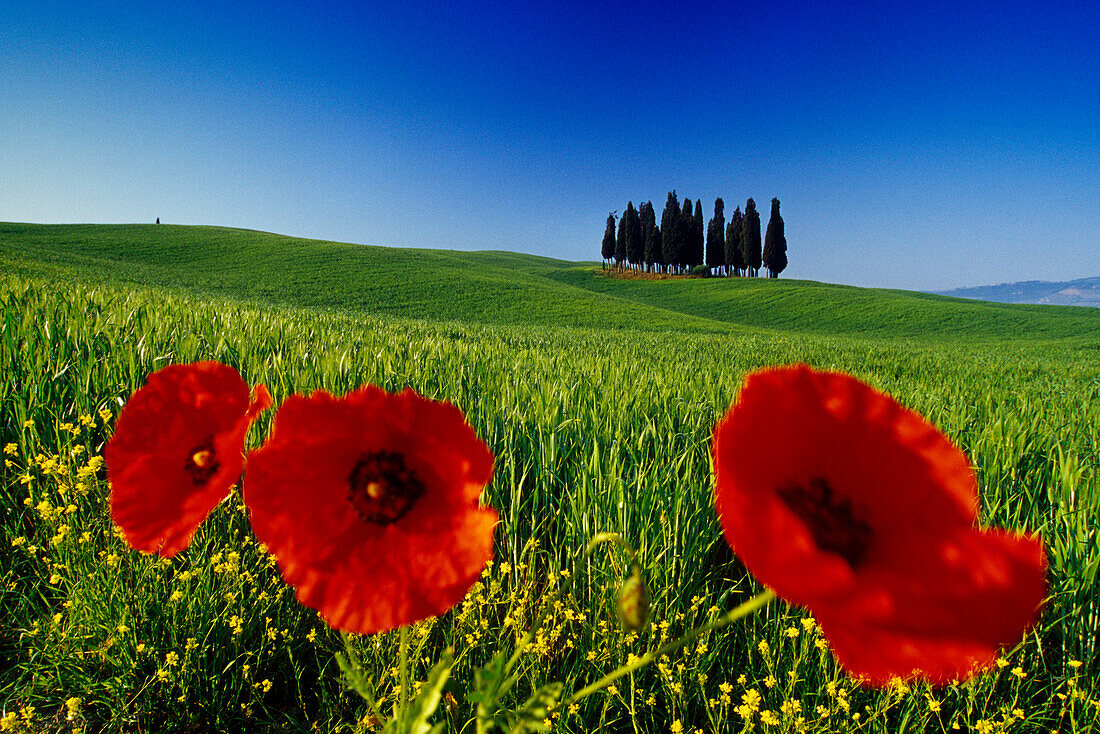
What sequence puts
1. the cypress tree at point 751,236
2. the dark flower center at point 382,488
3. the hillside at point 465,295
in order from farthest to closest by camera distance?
the cypress tree at point 751,236 < the hillside at point 465,295 < the dark flower center at point 382,488

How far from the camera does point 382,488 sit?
545mm

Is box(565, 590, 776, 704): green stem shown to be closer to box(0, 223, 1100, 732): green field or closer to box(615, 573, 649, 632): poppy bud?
box(615, 573, 649, 632): poppy bud

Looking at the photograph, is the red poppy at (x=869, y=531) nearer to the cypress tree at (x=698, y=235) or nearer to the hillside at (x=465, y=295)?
the hillside at (x=465, y=295)

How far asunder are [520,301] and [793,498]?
1206 inches

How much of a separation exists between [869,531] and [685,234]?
57.5 metres

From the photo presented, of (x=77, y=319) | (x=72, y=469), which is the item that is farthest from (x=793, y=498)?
(x=77, y=319)

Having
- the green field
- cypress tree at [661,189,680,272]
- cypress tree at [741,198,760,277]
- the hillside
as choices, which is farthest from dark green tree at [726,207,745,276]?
the green field

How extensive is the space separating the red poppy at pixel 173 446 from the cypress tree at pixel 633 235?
5909cm

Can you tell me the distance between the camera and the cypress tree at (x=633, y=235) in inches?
2238

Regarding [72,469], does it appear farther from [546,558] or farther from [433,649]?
[546,558]

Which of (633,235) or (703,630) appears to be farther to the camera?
(633,235)

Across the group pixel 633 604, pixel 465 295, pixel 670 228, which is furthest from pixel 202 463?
pixel 670 228

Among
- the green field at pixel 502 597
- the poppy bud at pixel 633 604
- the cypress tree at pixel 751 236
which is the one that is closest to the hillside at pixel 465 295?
the cypress tree at pixel 751 236

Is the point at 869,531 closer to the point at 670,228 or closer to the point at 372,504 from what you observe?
the point at 372,504
